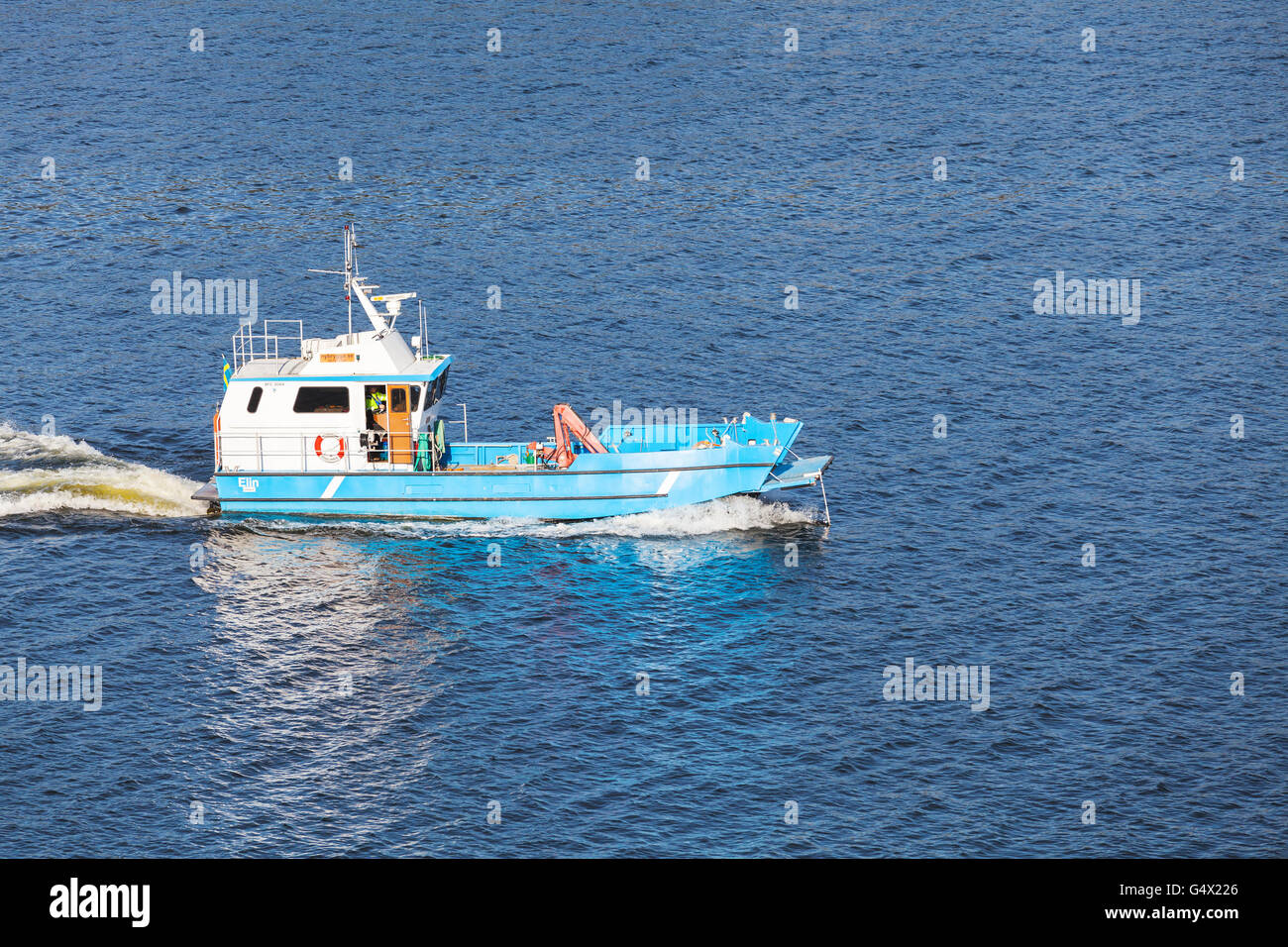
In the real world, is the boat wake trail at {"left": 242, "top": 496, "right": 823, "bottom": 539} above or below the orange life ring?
below

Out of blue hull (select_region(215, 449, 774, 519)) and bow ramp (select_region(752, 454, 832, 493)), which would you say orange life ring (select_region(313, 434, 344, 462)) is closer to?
blue hull (select_region(215, 449, 774, 519))

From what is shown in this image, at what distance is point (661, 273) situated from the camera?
9262 centimetres

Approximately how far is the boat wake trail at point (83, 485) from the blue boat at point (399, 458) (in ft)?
5.74

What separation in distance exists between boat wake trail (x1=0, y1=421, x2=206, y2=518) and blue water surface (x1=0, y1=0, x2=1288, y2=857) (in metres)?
0.21

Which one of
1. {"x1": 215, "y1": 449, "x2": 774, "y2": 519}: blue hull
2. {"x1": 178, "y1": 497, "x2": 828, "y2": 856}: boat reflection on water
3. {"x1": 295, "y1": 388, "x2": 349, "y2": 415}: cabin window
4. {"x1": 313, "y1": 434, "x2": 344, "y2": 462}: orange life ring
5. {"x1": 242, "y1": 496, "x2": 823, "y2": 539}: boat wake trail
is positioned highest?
{"x1": 295, "y1": 388, "x2": 349, "y2": 415}: cabin window

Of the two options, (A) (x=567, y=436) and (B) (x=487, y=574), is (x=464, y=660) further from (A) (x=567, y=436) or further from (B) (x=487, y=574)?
(A) (x=567, y=436)

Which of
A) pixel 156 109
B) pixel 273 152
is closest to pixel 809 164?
pixel 273 152

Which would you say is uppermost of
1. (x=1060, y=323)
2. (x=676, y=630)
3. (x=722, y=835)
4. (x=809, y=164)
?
(x=809, y=164)

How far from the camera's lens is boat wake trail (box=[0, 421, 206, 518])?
6322 cm

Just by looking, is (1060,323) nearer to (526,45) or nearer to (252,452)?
(252,452)

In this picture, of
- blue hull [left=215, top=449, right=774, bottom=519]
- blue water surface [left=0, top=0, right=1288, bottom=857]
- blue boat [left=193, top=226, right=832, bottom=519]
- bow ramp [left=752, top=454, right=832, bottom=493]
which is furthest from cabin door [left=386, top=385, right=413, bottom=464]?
bow ramp [left=752, top=454, right=832, bottom=493]

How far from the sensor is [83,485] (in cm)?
6406
